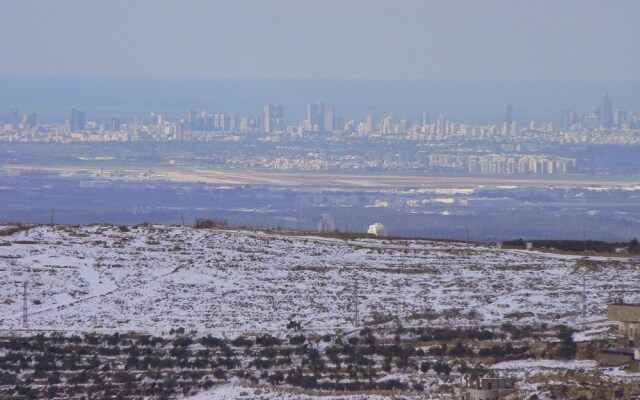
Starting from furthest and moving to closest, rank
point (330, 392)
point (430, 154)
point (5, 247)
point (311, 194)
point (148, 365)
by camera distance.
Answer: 1. point (430, 154)
2. point (311, 194)
3. point (5, 247)
4. point (148, 365)
5. point (330, 392)

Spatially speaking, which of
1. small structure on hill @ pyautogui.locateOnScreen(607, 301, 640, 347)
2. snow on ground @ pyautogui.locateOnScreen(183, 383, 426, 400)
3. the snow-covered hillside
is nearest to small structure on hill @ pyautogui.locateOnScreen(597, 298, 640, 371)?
small structure on hill @ pyautogui.locateOnScreen(607, 301, 640, 347)

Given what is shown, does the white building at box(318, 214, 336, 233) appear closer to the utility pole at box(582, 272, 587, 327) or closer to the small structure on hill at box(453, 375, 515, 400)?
the utility pole at box(582, 272, 587, 327)

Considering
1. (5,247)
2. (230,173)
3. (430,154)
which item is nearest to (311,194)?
(230,173)

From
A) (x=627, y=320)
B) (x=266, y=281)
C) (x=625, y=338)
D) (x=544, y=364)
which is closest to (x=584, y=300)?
(x=627, y=320)

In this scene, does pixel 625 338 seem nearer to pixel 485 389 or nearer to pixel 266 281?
pixel 485 389

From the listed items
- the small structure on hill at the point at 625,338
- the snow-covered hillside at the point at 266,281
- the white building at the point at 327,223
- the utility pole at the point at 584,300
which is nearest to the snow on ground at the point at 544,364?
the small structure on hill at the point at 625,338

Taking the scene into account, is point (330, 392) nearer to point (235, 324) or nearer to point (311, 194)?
point (235, 324)
